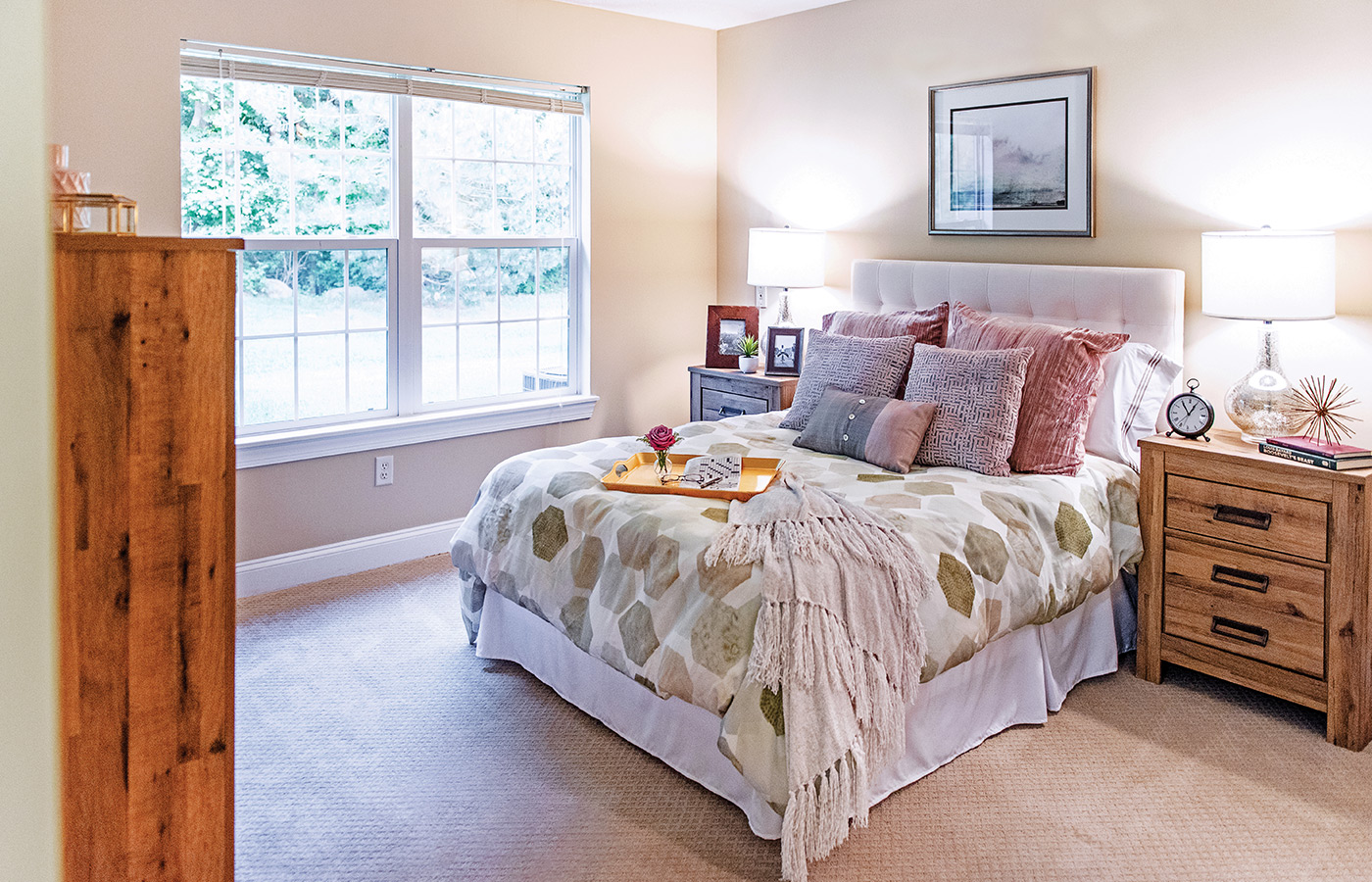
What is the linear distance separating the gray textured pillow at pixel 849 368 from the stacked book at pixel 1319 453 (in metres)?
1.16

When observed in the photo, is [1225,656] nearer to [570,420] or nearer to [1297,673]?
[1297,673]

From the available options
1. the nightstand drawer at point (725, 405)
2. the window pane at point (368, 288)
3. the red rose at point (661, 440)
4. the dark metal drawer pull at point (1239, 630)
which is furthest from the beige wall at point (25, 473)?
the nightstand drawer at point (725, 405)

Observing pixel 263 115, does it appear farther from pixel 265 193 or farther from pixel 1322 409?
pixel 1322 409

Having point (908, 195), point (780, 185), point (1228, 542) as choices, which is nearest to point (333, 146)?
point (780, 185)

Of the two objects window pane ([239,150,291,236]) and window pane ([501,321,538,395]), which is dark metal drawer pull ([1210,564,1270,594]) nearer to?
window pane ([501,321,538,395])

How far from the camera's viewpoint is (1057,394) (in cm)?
327

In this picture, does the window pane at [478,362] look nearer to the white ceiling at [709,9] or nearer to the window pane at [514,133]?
the window pane at [514,133]

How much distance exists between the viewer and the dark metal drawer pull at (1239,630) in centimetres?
293

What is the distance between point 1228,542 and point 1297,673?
389 millimetres

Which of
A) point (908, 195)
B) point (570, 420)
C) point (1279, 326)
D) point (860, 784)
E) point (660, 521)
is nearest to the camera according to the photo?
point (860, 784)

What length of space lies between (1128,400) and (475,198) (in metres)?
2.78

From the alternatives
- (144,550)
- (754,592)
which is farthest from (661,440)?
(144,550)

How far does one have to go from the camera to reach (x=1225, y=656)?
3.01 m

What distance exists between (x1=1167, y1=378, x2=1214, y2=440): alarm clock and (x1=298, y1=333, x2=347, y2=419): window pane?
309 centimetres
